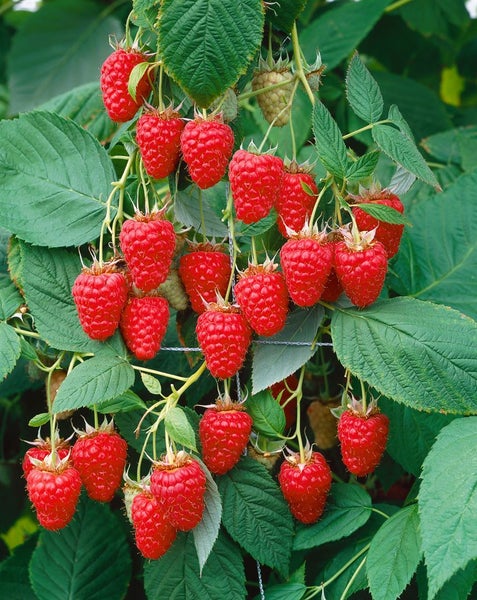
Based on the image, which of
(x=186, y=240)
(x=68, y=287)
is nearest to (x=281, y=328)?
(x=186, y=240)

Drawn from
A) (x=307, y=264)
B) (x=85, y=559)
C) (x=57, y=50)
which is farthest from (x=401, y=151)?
(x=57, y=50)

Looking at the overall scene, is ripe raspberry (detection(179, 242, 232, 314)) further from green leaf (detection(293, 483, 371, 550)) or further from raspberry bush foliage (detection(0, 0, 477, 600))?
green leaf (detection(293, 483, 371, 550))

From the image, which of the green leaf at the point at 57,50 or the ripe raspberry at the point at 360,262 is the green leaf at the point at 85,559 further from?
the green leaf at the point at 57,50

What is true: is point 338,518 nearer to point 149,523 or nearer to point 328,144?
point 149,523

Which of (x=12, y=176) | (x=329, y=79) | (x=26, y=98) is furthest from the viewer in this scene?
(x=26, y=98)

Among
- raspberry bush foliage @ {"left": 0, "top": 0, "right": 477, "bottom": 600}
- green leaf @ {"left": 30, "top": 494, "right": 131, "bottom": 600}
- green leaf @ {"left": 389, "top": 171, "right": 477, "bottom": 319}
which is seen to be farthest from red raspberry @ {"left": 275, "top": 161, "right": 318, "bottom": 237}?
green leaf @ {"left": 30, "top": 494, "right": 131, "bottom": 600}

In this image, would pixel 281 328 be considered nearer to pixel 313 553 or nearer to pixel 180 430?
pixel 180 430

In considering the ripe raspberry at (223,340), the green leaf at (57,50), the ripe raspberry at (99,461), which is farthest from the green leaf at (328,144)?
the green leaf at (57,50)
